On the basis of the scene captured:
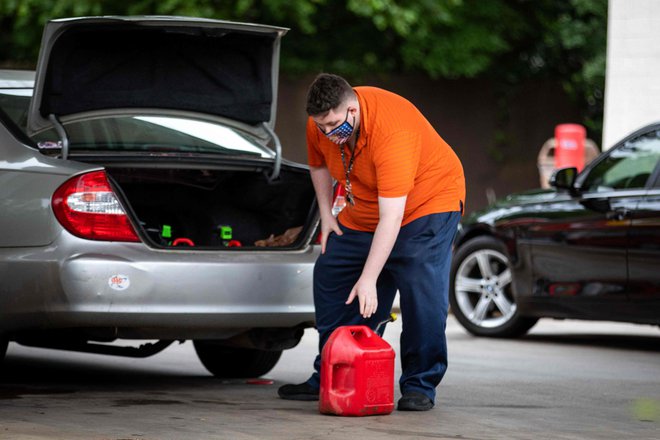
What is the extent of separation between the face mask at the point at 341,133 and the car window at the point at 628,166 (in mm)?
3781

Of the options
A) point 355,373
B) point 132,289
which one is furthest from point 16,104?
point 355,373

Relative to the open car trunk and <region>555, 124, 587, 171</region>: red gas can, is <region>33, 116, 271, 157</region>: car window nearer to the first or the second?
the open car trunk

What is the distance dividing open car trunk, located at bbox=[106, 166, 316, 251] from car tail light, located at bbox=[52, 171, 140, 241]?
749 millimetres

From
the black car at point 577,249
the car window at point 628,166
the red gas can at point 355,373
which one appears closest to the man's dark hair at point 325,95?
the red gas can at point 355,373

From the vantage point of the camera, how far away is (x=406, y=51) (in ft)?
66.0

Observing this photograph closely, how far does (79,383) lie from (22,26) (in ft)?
40.8

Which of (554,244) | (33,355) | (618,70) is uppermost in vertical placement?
(618,70)

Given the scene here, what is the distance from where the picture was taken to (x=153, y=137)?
7469mm

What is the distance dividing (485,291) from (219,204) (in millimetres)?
3350

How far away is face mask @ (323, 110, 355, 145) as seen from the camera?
6242 mm

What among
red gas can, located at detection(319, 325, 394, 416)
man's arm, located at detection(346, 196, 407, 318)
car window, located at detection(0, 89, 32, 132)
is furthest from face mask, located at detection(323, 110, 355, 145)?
car window, located at detection(0, 89, 32, 132)

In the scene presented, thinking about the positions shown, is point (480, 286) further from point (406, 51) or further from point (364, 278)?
point (406, 51)

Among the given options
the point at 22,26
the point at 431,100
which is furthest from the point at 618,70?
the point at 22,26

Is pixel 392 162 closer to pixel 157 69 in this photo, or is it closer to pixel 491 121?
pixel 157 69
